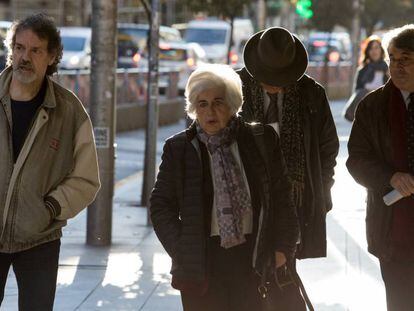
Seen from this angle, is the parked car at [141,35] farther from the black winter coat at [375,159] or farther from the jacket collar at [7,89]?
the jacket collar at [7,89]

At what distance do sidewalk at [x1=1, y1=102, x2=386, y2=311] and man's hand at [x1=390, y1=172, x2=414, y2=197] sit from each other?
97.3 inches

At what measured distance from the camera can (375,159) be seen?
225 inches

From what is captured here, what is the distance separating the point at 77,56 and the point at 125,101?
6.83m

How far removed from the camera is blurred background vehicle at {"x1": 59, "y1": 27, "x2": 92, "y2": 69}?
29.9 m

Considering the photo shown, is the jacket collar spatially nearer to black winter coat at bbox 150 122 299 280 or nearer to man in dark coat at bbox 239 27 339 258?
black winter coat at bbox 150 122 299 280

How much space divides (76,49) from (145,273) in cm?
2290

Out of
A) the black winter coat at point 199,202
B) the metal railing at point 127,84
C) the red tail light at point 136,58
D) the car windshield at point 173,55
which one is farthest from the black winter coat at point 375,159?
the car windshield at point 173,55

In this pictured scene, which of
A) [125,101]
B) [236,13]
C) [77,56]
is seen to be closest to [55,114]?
[236,13]

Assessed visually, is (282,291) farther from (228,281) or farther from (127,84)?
(127,84)

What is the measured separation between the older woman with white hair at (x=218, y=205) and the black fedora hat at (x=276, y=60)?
872mm

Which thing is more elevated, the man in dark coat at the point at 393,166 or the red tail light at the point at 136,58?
the man in dark coat at the point at 393,166

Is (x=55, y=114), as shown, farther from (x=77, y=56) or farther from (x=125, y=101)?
(x=77, y=56)

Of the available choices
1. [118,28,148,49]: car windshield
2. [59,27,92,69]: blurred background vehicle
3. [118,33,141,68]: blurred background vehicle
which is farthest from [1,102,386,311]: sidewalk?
[118,28,148,49]: car windshield

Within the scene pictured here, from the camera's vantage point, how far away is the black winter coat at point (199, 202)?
16.5 feet
